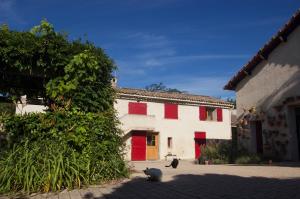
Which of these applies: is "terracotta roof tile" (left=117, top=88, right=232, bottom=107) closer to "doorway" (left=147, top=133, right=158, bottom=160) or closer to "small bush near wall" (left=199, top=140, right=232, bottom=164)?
"doorway" (left=147, top=133, right=158, bottom=160)

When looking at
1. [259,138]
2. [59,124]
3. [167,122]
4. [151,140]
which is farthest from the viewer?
[167,122]

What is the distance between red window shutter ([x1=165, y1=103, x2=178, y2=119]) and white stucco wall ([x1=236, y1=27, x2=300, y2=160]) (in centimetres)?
1066

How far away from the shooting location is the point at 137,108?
1078 inches

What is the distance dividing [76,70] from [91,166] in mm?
2604

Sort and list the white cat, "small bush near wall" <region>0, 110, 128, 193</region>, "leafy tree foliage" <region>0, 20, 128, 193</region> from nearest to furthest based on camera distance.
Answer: "small bush near wall" <region>0, 110, 128, 193</region>
"leafy tree foliage" <region>0, 20, 128, 193</region>
the white cat

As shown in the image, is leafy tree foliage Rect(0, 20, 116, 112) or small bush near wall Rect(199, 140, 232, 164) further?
small bush near wall Rect(199, 140, 232, 164)

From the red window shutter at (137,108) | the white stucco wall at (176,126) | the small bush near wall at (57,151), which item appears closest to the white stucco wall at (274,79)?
the white stucco wall at (176,126)

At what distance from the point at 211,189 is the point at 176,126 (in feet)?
70.7

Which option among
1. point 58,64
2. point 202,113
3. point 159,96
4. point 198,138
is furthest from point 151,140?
point 58,64

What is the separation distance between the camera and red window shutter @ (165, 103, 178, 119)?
94.1 ft

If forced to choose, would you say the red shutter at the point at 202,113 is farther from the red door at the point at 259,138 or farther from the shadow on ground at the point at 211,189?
the shadow on ground at the point at 211,189

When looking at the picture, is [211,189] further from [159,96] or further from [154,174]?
[159,96]

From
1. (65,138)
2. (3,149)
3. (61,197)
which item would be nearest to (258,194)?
(61,197)

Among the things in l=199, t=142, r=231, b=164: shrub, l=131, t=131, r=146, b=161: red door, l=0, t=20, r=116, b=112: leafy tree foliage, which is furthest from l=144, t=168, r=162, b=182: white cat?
l=131, t=131, r=146, b=161: red door
